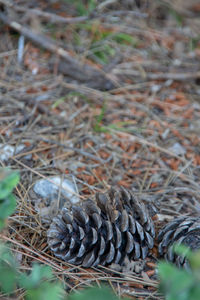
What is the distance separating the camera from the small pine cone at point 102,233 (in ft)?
3.98

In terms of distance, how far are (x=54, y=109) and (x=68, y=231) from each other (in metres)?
1.06

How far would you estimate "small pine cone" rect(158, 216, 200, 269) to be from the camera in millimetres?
1195

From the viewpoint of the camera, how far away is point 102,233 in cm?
125

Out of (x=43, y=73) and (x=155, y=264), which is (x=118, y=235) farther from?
(x=43, y=73)

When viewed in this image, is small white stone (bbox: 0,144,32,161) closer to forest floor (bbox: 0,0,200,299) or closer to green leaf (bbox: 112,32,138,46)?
forest floor (bbox: 0,0,200,299)

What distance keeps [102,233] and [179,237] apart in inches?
12.2

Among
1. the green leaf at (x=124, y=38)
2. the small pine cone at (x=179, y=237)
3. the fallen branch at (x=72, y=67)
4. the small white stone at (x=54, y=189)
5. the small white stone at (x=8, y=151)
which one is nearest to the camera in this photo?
the small pine cone at (x=179, y=237)

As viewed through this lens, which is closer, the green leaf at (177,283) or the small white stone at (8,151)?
the green leaf at (177,283)

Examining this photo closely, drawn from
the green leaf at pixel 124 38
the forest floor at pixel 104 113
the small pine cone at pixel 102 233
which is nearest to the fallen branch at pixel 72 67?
the forest floor at pixel 104 113

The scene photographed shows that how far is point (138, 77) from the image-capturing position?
243cm

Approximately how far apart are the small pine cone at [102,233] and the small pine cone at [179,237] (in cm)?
6

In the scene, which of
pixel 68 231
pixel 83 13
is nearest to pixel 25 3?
pixel 83 13

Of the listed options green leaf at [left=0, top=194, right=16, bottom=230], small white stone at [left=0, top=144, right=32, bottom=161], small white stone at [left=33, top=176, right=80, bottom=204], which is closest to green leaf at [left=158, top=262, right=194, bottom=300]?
green leaf at [left=0, top=194, right=16, bottom=230]

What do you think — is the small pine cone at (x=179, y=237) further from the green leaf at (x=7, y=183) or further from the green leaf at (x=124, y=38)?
the green leaf at (x=124, y=38)
